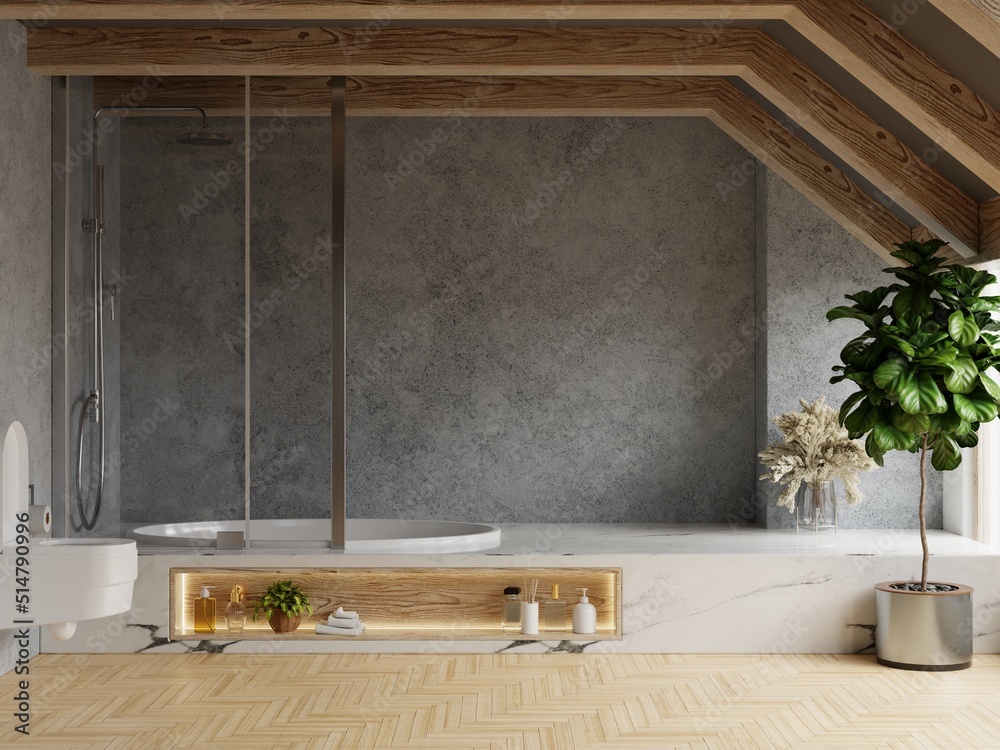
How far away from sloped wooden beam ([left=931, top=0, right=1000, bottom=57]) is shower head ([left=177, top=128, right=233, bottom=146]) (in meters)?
2.84

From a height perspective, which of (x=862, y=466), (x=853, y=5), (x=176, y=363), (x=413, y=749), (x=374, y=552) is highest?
(x=853, y=5)

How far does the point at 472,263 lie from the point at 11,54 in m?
2.40

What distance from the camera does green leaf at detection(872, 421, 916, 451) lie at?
4.12 m

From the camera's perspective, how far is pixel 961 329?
4.04 metres

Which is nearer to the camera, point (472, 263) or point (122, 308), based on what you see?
point (122, 308)

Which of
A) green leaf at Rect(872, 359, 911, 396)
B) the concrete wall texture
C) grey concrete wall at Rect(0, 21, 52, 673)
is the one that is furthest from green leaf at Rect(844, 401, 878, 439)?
grey concrete wall at Rect(0, 21, 52, 673)

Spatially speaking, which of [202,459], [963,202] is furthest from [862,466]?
[202,459]

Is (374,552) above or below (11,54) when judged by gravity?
below

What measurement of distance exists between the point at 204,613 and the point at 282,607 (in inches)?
13.6

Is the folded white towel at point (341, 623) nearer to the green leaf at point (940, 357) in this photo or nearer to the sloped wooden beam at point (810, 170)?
the green leaf at point (940, 357)

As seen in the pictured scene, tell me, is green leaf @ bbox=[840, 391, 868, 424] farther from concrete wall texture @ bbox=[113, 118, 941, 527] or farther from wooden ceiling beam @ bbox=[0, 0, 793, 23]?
wooden ceiling beam @ bbox=[0, 0, 793, 23]

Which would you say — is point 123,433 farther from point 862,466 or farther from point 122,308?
point 862,466

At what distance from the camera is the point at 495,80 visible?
5113 mm

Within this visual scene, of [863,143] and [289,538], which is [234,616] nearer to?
[289,538]
